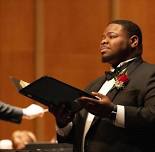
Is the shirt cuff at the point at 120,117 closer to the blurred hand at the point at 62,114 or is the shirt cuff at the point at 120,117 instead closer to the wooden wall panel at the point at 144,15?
the blurred hand at the point at 62,114

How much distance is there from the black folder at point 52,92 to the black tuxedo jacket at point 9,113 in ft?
3.57

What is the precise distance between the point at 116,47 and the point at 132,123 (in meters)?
0.47

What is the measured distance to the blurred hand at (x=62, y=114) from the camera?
2723 mm

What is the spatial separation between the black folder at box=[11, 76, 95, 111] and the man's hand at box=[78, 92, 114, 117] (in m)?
0.03

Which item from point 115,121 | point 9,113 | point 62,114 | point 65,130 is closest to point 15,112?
point 9,113

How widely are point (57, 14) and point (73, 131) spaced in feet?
12.1

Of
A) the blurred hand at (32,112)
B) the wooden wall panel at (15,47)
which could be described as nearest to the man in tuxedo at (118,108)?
the blurred hand at (32,112)

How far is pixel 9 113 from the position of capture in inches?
152

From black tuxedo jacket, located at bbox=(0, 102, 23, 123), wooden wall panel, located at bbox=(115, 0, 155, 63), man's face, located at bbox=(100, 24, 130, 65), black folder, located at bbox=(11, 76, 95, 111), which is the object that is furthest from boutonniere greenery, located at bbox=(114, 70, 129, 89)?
wooden wall panel, located at bbox=(115, 0, 155, 63)

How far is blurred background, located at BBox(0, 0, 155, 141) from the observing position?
6418mm

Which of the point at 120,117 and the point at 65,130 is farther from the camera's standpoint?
the point at 65,130

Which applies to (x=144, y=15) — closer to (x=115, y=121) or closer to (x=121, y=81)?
(x=121, y=81)

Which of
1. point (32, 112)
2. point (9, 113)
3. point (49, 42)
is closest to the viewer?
point (9, 113)

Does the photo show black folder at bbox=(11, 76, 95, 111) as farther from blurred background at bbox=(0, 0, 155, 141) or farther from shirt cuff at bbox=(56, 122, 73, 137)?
blurred background at bbox=(0, 0, 155, 141)
